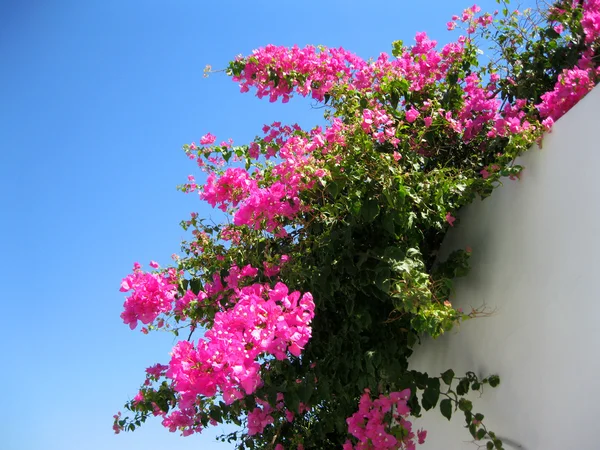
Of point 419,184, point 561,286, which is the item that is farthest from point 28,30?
point 561,286

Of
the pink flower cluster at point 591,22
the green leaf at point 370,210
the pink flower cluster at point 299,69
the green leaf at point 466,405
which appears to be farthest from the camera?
the pink flower cluster at point 299,69

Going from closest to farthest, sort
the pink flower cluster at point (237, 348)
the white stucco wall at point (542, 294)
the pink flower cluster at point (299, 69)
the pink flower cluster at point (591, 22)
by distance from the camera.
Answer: the pink flower cluster at point (237, 348), the white stucco wall at point (542, 294), the pink flower cluster at point (591, 22), the pink flower cluster at point (299, 69)

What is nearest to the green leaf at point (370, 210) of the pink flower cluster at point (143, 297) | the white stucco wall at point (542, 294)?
the white stucco wall at point (542, 294)

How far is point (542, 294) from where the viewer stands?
2047 mm

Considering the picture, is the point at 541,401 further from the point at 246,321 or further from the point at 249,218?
the point at 249,218

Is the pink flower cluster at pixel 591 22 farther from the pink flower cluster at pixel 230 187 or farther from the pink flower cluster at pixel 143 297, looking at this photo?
the pink flower cluster at pixel 143 297

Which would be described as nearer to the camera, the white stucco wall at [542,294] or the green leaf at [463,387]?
the white stucco wall at [542,294]

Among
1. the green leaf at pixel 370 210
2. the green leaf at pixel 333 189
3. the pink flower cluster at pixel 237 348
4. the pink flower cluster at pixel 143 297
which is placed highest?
the pink flower cluster at pixel 143 297

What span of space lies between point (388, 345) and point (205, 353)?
3.27 ft

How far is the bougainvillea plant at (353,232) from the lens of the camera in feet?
6.87

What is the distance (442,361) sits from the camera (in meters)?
2.79

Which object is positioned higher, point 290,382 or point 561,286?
point 290,382

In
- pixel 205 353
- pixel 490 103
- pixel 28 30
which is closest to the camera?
pixel 205 353

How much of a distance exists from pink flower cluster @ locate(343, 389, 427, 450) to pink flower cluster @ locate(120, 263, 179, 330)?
895 millimetres
